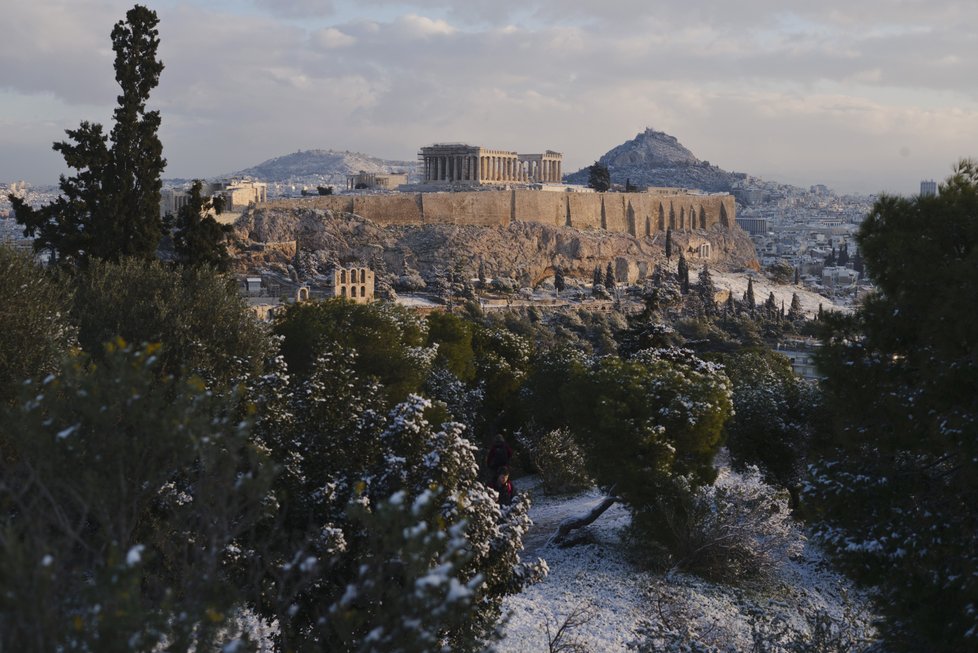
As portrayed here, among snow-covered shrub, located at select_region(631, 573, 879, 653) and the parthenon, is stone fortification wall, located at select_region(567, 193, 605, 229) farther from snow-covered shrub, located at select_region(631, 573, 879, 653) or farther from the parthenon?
snow-covered shrub, located at select_region(631, 573, 879, 653)

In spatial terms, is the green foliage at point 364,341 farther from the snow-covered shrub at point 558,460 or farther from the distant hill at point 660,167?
the distant hill at point 660,167

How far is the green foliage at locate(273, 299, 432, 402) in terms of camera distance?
13.4 m

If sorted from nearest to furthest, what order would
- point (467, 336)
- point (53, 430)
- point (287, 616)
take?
point (53, 430), point (287, 616), point (467, 336)

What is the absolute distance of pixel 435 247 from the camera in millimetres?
53094

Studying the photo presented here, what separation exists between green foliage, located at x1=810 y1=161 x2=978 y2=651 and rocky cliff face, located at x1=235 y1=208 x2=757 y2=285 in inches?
1511

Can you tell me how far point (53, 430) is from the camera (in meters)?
4.09

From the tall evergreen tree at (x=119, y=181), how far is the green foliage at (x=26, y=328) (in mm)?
4959

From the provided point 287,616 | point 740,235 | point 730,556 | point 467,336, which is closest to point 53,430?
point 287,616

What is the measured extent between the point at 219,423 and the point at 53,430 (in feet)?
2.27

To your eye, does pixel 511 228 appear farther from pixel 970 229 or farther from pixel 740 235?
pixel 970 229

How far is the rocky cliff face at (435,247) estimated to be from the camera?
47.3 m

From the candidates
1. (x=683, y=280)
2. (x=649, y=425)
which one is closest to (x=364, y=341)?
(x=649, y=425)

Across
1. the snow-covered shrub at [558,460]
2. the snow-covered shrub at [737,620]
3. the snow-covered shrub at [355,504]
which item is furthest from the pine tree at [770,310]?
the snow-covered shrub at [355,504]

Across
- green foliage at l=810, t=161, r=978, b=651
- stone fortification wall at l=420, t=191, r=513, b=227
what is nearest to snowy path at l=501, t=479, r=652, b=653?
green foliage at l=810, t=161, r=978, b=651
